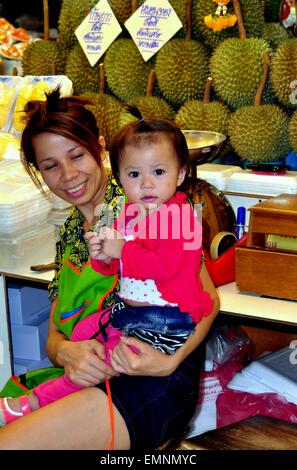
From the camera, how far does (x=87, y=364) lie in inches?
46.9

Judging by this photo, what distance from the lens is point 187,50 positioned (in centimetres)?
212

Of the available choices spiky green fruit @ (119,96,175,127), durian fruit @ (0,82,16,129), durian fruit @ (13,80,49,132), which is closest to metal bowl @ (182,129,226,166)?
spiky green fruit @ (119,96,175,127)

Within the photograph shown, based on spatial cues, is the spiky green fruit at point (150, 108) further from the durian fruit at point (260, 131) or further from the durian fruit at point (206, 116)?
the durian fruit at point (260, 131)

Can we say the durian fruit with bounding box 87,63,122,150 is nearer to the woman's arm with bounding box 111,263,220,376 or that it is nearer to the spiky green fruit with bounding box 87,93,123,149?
the spiky green fruit with bounding box 87,93,123,149

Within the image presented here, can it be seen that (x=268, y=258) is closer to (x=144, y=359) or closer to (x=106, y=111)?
(x=144, y=359)

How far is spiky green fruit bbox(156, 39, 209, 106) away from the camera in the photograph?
2117 mm

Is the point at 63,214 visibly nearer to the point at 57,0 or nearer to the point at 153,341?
the point at 153,341

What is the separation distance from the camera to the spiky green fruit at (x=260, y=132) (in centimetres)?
197

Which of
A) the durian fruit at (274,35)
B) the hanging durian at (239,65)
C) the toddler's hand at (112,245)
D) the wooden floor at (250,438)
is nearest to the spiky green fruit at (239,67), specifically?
the hanging durian at (239,65)

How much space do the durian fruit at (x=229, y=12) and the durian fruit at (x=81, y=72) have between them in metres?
0.44

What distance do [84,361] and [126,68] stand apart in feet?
4.40

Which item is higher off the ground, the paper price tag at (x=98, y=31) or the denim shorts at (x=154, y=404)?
the paper price tag at (x=98, y=31)

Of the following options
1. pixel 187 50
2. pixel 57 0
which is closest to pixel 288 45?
pixel 187 50

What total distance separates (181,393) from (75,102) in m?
0.66
